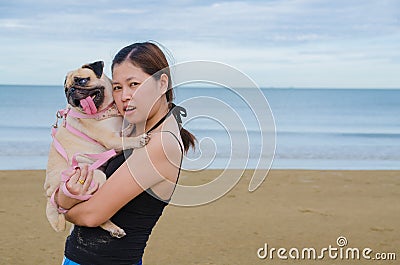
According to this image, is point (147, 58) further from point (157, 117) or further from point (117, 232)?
point (117, 232)

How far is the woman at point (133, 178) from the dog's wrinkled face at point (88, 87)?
0.48 meters

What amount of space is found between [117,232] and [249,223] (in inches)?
200

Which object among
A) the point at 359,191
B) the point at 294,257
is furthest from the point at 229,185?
the point at 359,191

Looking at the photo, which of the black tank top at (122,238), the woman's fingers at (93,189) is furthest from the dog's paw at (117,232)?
the woman's fingers at (93,189)

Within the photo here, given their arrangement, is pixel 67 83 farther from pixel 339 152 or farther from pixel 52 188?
pixel 339 152

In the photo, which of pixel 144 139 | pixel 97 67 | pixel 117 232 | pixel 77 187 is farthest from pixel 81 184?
pixel 97 67

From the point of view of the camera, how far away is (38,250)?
6.70 m

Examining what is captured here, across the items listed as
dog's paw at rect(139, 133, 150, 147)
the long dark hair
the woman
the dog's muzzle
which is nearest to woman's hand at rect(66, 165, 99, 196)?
the woman

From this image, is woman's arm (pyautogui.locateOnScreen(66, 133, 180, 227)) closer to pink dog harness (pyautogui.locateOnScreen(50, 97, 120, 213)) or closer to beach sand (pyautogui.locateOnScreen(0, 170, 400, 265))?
pink dog harness (pyautogui.locateOnScreen(50, 97, 120, 213))

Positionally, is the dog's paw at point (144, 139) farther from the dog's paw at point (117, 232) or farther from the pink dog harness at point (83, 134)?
the dog's paw at point (117, 232)

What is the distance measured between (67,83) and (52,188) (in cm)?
57

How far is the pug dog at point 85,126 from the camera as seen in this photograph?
10.7 ft

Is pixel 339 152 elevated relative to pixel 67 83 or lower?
elevated

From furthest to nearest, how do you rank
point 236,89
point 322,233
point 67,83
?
point 322,233 < point 67,83 < point 236,89
